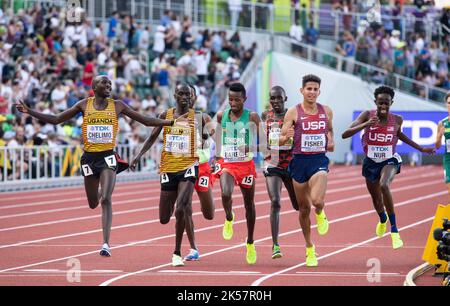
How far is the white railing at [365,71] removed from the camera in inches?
1593

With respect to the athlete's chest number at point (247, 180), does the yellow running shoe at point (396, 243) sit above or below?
below

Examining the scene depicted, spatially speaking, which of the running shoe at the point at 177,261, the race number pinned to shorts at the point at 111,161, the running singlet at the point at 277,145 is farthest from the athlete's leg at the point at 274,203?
the race number pinned to shorts at the point at 111,161

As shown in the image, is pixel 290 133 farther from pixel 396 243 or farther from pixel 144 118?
pixel 396 243

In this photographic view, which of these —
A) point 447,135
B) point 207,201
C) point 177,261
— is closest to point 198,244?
point 207,201

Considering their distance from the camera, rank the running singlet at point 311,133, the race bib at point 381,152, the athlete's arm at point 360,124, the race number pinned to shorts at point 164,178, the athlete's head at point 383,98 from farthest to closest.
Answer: the race bib at point 381,152, the athlete's head at point 383,98, the athlete's arm at point 360,124, the race number pinned to shorts at point 164,178, the running singlet at point 311,133

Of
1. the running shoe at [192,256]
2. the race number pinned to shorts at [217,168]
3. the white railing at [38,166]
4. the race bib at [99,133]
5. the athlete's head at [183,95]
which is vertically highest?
the athlete's head at [183,95]

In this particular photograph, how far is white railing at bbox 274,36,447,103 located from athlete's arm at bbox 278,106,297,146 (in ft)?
86.5

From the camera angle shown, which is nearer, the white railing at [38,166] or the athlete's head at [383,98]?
the athlete's head at [383,98]

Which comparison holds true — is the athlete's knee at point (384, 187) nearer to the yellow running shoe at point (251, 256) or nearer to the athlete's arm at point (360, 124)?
the athlete's arm at point (360, 124)

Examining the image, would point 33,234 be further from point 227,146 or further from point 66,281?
point 66,281

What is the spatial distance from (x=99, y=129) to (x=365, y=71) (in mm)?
26425

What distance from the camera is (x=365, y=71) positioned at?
134 feet

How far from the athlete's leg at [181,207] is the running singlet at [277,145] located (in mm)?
1415
